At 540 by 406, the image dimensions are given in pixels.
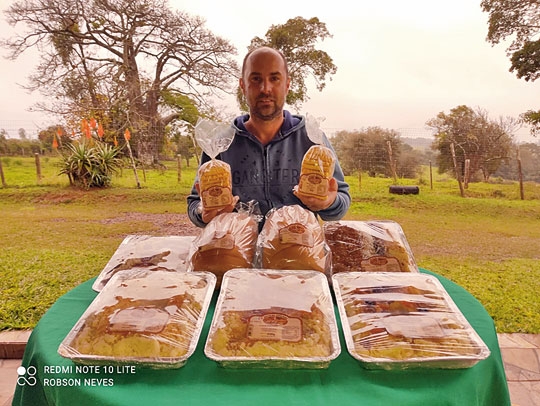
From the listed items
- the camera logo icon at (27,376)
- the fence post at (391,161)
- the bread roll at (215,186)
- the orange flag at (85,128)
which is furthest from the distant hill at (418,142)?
the camera logo icon at (27,376)

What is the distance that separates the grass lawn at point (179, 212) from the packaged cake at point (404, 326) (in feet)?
6.95

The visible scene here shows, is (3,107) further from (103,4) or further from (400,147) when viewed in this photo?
(400,147)

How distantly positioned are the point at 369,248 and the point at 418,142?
3.62 meters

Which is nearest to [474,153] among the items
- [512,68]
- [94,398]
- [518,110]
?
[518,110]

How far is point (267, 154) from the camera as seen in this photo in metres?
1.36

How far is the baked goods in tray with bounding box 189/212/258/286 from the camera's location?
33.8 inches

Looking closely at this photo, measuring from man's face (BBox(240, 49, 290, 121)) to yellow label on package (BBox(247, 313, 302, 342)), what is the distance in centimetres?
80

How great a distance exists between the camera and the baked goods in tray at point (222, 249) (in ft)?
2.82

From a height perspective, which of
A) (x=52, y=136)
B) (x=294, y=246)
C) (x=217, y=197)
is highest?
(x=52, y=136)

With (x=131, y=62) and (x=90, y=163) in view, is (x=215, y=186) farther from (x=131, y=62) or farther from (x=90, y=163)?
(x=131, y=62)

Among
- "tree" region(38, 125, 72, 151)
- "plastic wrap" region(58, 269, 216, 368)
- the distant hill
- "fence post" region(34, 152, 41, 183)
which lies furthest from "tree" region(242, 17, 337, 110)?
"plastic wrap" region(58, 269, 216, 368)

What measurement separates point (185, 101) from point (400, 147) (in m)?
2.40

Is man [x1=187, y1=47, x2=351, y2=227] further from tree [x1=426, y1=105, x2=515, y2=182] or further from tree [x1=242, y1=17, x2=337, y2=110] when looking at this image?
tree [x1=426, y1=105, x2=515, y2=182]

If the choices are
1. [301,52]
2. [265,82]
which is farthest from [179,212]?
[265,82]
